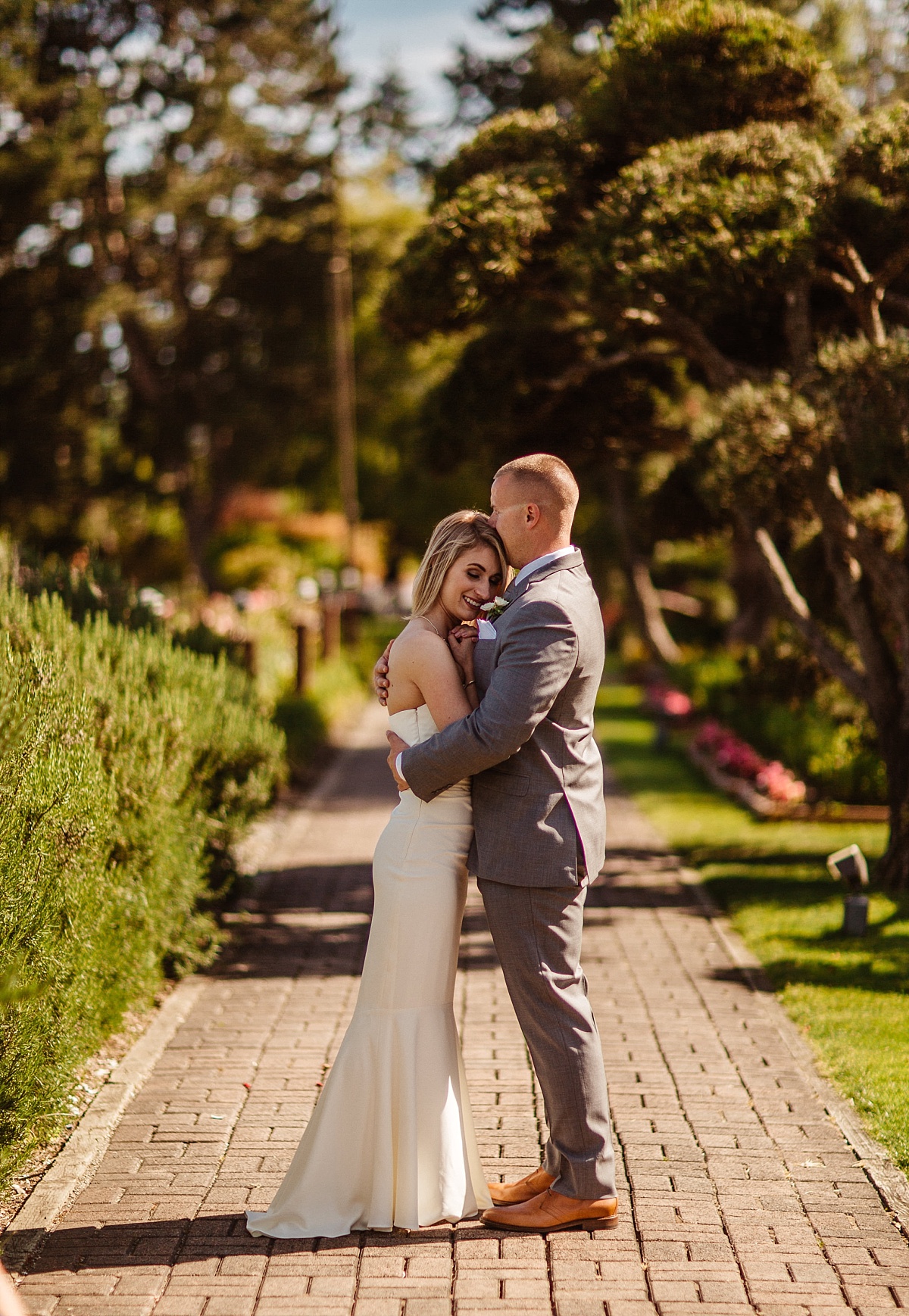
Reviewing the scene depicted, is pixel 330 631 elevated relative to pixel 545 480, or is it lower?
lower

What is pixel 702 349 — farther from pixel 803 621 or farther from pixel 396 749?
pixel 396 749

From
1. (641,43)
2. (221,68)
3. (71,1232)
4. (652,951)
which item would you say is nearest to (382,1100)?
(71,1232)

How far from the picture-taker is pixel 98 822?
4.92 metres

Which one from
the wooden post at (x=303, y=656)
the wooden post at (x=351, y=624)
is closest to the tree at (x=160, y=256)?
the wooden post at (x=351, y=624)

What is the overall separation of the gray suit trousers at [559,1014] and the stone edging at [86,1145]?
1597 millimetres

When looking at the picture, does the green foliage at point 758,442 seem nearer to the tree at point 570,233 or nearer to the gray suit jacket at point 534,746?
the tree at point 570,233

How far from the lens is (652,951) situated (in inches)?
289

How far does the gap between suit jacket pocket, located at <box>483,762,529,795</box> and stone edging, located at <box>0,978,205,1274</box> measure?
1926 millimetres

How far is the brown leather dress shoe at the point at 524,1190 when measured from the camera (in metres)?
4.07

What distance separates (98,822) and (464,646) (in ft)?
6.05

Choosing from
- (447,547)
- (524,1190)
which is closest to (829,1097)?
(524,1190)

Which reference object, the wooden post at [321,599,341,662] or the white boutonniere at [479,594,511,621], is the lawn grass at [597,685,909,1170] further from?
the wooden post at [321,599,341,662]

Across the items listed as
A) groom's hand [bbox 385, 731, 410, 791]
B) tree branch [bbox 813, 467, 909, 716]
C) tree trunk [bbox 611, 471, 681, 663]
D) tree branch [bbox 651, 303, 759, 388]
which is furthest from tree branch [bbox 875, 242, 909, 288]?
tree trunk [bbox 611, 471, 681, 663]

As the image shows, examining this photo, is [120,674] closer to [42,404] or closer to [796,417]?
[796,417]
